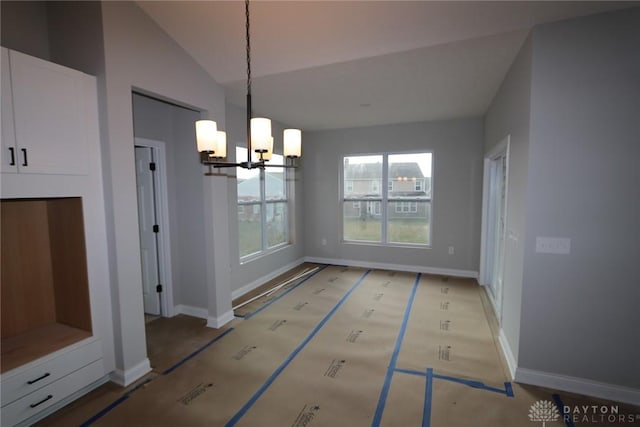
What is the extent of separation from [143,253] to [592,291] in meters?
4.40

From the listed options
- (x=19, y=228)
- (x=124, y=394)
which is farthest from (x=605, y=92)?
(x=19, y=228)

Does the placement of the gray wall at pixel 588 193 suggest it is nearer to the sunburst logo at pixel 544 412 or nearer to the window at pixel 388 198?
the sunburst logo at pixel 544 412

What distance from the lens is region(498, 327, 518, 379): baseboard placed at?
2512 mm

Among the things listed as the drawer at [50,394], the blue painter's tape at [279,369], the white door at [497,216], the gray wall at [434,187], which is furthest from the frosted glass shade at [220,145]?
the gray wall at [434,187]

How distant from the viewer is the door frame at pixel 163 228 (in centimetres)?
353

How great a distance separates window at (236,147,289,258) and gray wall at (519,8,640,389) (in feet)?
11.4

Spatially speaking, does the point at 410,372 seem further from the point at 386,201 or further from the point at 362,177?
the point at 362,177

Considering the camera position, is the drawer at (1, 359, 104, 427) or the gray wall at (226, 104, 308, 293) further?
the gray wall at (226, 104, 308, 293)

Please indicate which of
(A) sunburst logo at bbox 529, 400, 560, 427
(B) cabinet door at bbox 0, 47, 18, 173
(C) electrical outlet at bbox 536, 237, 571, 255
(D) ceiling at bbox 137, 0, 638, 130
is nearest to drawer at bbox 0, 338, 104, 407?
(B) cabinet door at bbox 0, 47, 18, 173

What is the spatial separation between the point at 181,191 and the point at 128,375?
1920 millimetres

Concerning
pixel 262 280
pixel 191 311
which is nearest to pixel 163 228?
pixel 191 311

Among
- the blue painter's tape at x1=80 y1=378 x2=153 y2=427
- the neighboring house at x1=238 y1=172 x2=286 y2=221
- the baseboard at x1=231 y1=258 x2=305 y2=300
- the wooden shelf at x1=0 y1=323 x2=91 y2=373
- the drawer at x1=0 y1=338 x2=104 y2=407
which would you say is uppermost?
the neighboring house at x1=238 y1=172 x2=286 y2=221

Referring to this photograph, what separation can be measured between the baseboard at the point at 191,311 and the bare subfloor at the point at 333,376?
3.4 inches

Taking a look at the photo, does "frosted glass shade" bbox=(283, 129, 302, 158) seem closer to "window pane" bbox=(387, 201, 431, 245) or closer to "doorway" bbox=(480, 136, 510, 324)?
"doorway" bbox=(480, 136, 510, 324)
